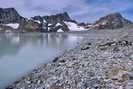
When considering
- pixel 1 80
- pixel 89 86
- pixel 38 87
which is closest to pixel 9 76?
pixel 1 80

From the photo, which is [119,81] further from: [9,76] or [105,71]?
[9,76]

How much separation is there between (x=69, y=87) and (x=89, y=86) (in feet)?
4.06

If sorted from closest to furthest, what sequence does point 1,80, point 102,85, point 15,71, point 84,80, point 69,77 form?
point 102,85 < point 84,80 < point 69,77 < point 1,80 < point 15,71

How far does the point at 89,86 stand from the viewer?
11.0m

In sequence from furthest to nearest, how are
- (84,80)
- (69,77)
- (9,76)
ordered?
(9,76) → (69,77) → (84,80)

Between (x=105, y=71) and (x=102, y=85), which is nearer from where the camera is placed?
(x=102, y=85)

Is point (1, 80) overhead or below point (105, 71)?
below

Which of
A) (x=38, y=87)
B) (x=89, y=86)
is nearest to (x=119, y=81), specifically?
(x=89, y=86)

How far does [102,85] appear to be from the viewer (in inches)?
431

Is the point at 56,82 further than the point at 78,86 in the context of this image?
Yes

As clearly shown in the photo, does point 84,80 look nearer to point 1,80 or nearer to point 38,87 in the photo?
point 38,87

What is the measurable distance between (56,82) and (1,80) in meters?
6.87

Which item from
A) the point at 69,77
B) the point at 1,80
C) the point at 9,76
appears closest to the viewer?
the point at 69,77

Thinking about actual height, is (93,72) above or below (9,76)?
above
